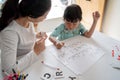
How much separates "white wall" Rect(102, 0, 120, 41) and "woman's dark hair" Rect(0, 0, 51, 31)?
166 cm

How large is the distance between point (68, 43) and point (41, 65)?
31cm

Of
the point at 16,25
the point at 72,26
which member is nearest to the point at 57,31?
the point at 72,26

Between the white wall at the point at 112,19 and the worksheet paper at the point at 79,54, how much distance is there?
4.22 feet

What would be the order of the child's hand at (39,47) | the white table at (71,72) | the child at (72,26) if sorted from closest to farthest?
1. the white table at (71,72)
2. the child's hand at (39,47)
3. the child at (72,26)

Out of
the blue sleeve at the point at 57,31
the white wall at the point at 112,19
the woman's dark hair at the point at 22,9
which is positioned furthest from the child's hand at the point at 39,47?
the white wall at the point at 112,19

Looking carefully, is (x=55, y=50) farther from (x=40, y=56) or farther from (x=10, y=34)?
(x=10, y=34)

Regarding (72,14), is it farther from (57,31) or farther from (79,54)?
(79,54)

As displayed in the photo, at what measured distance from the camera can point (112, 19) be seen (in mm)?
2416

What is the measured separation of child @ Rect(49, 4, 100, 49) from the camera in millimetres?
1371

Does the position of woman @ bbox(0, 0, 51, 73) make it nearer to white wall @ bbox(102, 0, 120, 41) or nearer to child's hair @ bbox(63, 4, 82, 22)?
child's hair @ bbox(63, 4, 82, 22)

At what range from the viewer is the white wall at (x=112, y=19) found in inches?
91.9

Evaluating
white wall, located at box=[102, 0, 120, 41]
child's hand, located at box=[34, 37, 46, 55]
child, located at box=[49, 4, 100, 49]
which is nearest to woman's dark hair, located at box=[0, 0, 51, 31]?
child's hand, located at box=[34, 37, 46, 55]

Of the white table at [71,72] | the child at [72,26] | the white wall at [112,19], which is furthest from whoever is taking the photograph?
the white wall at [112,19]

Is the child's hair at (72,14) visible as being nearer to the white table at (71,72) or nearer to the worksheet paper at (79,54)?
the worksheet paper at (79,54)
